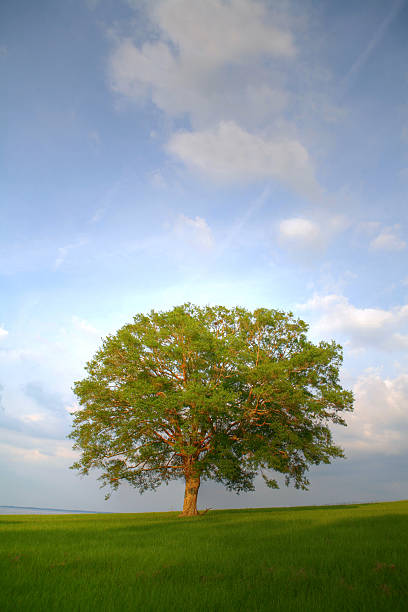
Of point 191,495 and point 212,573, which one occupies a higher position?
point 191,495

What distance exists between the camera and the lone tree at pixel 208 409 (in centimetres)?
2894

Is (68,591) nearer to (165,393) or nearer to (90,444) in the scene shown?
(165,393)

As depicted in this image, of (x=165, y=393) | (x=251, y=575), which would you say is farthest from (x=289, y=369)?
(x=251, y=575)

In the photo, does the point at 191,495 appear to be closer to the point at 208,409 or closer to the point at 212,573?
the point at 208,409

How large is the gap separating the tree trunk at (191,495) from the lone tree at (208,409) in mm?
80

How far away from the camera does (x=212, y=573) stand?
360 inches

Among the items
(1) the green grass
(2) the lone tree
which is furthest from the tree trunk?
(1) the green grass

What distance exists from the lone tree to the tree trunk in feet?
0.26

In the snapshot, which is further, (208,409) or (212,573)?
(208,409)

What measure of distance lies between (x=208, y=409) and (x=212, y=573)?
61.0 ft

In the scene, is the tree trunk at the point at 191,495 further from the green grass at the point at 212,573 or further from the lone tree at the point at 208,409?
the green grass at the point at 212,573

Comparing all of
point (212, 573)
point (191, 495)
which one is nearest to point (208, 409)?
point (191, 495)

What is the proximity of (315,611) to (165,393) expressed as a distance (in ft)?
79.2

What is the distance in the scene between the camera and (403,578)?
26.7 ft
